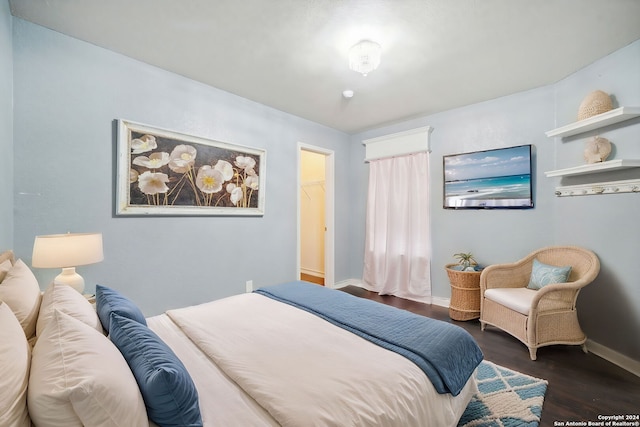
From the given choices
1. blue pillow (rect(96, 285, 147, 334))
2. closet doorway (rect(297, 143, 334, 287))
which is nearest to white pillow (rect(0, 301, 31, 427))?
blue pillow (rect(96, 285, 147, 334))

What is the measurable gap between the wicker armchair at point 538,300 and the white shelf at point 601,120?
1079 mm

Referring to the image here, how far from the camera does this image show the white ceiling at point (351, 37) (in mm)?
1901

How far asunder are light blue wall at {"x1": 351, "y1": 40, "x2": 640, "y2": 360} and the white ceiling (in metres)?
0.22

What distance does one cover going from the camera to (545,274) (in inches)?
104

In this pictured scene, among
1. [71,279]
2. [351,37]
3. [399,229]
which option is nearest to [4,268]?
[71,279]

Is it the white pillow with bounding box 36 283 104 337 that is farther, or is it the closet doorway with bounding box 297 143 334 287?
the closet doorway with bounding box 297 143 334 287

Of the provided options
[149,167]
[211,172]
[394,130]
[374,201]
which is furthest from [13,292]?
[394,130]

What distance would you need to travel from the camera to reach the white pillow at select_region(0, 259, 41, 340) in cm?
120

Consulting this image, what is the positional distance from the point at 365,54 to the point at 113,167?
2295 mm

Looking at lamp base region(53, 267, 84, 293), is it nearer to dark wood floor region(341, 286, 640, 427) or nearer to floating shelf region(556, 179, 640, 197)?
dark wood floor region(341, 286, 640, 427)

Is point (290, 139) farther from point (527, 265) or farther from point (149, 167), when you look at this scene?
point (527, 265)

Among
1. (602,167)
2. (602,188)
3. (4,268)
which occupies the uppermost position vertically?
(602,167)

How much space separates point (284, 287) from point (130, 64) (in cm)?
240

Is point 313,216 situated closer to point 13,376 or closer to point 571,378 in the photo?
point 571,378
